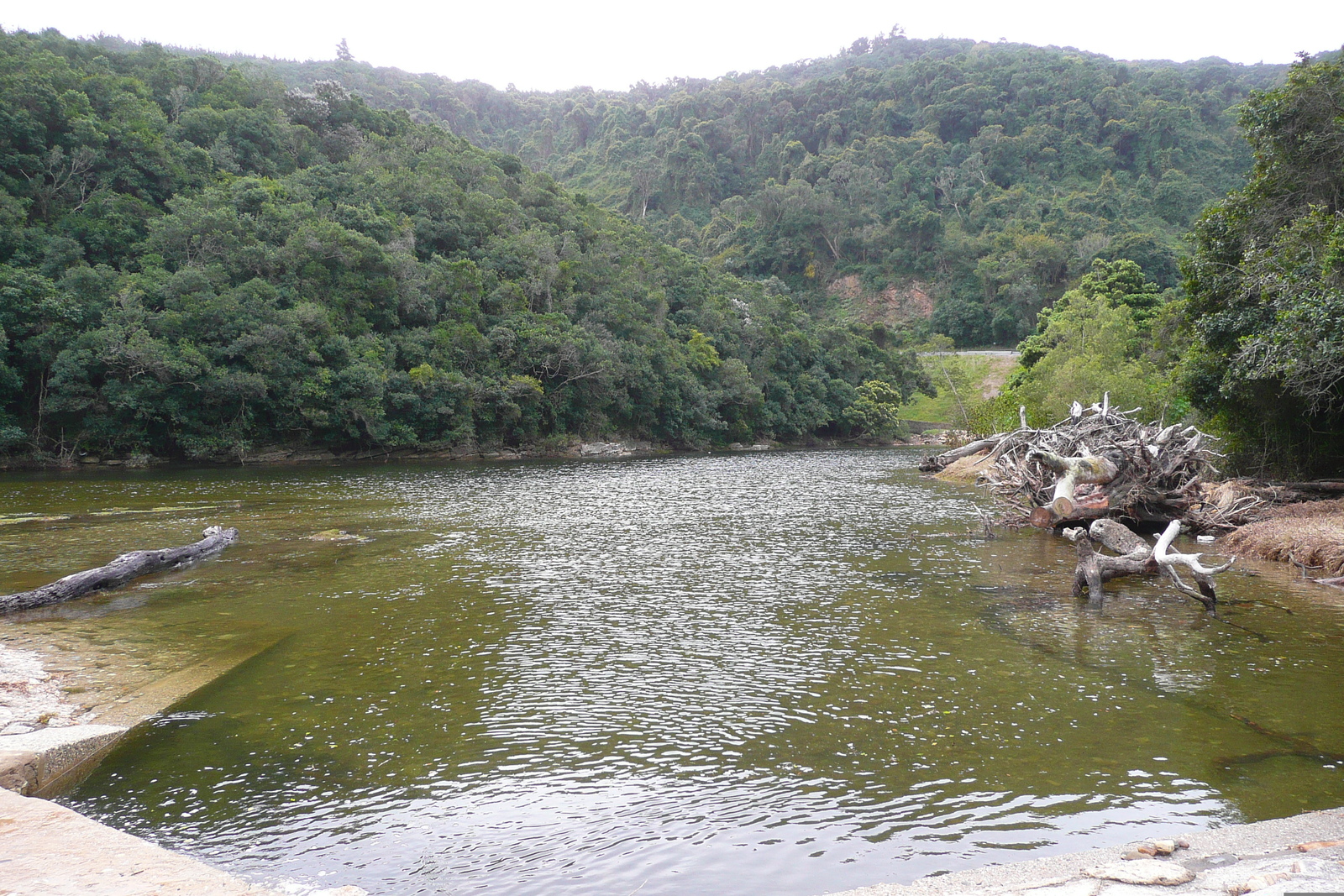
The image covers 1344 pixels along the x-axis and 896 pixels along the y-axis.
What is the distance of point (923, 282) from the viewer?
118062 millimetres

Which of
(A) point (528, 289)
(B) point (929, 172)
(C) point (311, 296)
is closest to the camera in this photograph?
(C) point (311, 296)

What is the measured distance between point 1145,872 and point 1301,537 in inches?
586

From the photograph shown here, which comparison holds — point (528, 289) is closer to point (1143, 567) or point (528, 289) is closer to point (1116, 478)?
point (1116, 478)

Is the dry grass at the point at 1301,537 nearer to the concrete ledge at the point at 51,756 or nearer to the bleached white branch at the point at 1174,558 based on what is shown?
the bleached white branch at the point at 1174,558

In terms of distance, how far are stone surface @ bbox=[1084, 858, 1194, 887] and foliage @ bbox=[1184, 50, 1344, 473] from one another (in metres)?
14.2

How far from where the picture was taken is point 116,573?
1431 centimetres

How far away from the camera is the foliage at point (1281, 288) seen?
52.3ft

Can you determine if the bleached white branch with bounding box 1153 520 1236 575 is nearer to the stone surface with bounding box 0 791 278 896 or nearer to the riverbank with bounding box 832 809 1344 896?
the riverbank with bounding box 832 809 1344 896

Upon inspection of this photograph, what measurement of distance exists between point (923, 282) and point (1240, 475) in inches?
3909

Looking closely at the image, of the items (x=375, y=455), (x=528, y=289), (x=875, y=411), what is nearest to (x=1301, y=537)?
(x=375, y=455)

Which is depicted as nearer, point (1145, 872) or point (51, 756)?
Answer: point (1145, 872)

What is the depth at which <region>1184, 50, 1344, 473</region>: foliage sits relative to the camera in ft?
52.3

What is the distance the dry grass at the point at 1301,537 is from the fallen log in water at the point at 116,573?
21529mm

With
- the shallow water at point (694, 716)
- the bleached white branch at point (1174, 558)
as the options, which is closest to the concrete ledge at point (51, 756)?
the shallow water at point (694, 716)
